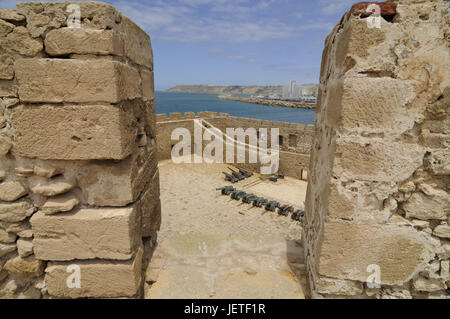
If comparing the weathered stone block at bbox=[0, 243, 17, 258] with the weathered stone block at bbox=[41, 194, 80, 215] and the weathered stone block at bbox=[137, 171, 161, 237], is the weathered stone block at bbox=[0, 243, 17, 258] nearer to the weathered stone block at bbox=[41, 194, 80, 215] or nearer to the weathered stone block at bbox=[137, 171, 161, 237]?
the weathered stone block at bbox=[41, 194, 80, 215]

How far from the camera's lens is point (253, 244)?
334 centimetres

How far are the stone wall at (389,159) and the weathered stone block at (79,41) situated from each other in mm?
1804

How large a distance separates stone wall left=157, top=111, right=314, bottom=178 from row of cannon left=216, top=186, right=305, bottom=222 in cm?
413

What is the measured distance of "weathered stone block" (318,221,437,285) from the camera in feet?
6.64

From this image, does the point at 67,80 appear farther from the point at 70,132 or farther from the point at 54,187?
the point at 54,187

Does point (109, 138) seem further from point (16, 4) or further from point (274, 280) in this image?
point (274, 280)

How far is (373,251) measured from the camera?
2072 mm

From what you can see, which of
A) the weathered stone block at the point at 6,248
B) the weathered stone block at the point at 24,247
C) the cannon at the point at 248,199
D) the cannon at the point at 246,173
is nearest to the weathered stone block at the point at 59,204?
the weathered stone block at the point at 24,247

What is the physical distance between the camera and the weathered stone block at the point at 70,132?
1.91 metres

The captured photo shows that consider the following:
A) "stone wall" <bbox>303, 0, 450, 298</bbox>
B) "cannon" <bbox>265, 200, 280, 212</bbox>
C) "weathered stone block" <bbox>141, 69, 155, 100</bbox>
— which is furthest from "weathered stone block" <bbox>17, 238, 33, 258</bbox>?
"cannon" <bbox>265, 200, 280, 212</bbox>

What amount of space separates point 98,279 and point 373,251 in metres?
2.42

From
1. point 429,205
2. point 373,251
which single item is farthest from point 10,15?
point 429,205

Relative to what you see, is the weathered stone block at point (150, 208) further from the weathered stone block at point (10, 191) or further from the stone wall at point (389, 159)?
the stone wall at point (389, 159)
